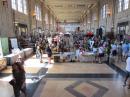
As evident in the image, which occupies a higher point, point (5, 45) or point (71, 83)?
point (5, 45)

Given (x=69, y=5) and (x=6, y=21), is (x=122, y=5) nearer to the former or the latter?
(x=6, y=21)

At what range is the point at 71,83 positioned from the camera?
7770mm

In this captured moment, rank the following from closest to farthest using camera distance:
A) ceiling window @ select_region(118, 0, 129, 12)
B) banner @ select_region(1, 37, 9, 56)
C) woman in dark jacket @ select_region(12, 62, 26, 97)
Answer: woman in dark jacket @ select_region(12, 62, 26, 97) → banner @ select_region(1, 37, 9, 56) → ceiling window @ select_region(118, 0, 129, 12)

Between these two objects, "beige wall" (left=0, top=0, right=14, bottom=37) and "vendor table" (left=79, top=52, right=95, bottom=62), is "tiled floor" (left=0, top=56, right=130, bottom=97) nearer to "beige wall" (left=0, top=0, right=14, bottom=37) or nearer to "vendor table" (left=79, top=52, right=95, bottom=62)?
"vendor table" (left=79, top=52, right=95, bottom=62)

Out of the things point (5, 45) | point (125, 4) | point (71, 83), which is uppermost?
point (125, 4)

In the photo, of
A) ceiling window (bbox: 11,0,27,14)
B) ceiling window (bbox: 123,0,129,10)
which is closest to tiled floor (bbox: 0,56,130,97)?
ceiling window (bbox: 11,0,27,14)

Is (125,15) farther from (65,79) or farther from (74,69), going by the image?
(65,79)

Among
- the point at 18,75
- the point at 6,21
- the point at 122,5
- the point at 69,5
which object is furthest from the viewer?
the point at 69,5

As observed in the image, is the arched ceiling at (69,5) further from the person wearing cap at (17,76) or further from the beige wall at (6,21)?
the person wearing cap at (17,76)

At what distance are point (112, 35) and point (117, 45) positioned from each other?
5.50m

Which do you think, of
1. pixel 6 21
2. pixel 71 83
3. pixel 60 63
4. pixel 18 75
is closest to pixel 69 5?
pixel 6 21

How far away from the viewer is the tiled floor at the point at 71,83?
21.5 feet

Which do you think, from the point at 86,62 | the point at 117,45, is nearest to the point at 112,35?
the point at 117,45

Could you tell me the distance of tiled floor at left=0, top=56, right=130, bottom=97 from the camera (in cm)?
655
